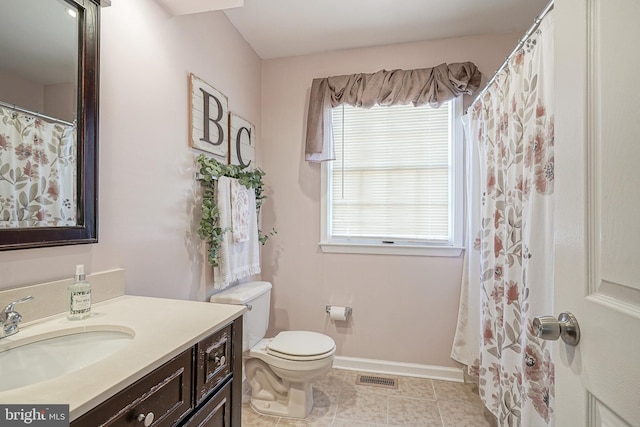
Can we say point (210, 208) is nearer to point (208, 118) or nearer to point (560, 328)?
point (208, 118)

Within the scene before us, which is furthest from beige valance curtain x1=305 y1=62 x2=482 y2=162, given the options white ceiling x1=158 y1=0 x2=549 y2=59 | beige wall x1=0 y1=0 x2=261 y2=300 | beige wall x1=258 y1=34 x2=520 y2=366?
beige wall x1=0 y1=0 x2=261 y2=300

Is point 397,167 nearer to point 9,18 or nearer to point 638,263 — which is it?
point 638,263

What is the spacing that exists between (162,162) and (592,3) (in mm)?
1519

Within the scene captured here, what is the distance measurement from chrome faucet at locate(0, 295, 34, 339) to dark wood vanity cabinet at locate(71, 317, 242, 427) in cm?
42

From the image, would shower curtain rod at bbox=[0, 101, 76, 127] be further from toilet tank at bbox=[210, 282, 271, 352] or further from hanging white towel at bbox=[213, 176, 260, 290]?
toilet tank at bbox=[210, 282, 271, 352]

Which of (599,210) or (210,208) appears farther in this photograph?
(210,208)

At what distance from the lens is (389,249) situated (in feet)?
7.49

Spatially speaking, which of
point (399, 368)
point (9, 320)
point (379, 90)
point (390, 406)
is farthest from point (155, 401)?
point (379, 90)

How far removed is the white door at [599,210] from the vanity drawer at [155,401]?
886 millimetres

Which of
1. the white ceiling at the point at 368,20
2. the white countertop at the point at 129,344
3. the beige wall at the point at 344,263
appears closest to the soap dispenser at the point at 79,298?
the white countertop at the point at 129,344

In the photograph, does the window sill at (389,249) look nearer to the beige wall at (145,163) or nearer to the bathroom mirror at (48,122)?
the beige wall at (145,163)

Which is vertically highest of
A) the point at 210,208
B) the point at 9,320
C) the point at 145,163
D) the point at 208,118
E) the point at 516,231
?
the point at 208,118

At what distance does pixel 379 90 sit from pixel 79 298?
2.08 metres

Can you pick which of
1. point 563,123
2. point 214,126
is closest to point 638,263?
point 563,123
